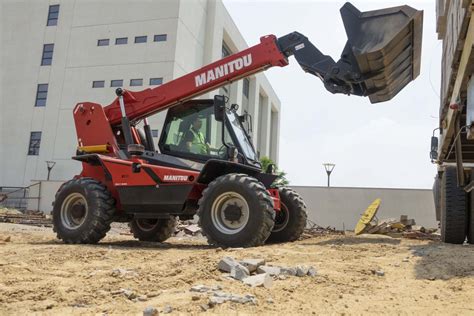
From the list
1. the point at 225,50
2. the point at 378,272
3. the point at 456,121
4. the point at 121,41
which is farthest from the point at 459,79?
the point at 225,50

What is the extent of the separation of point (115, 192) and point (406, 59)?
18.9 feet

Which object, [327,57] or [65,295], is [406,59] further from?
[65,295]

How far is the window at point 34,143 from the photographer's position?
3588 centimetres

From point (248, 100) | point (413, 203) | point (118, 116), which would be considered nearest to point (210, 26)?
point (248, 100)

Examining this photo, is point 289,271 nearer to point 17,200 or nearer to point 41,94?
point 17,200

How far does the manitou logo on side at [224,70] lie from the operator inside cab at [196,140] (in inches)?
28.3

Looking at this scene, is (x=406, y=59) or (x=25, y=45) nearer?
(x=406, y=59)

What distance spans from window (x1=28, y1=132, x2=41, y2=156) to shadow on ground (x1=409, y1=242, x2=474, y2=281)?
113 ft

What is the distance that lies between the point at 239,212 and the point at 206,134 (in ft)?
5.86

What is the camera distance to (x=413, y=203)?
2362 centimetres

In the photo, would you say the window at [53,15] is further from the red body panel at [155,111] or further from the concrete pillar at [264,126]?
the red body panel at [155,111]

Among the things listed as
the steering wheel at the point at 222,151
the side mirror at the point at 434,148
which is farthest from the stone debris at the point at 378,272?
the side mirror at the point at 434,148

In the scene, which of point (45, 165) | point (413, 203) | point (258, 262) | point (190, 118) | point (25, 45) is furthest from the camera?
point (25, 45)

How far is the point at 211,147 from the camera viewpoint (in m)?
8.54
